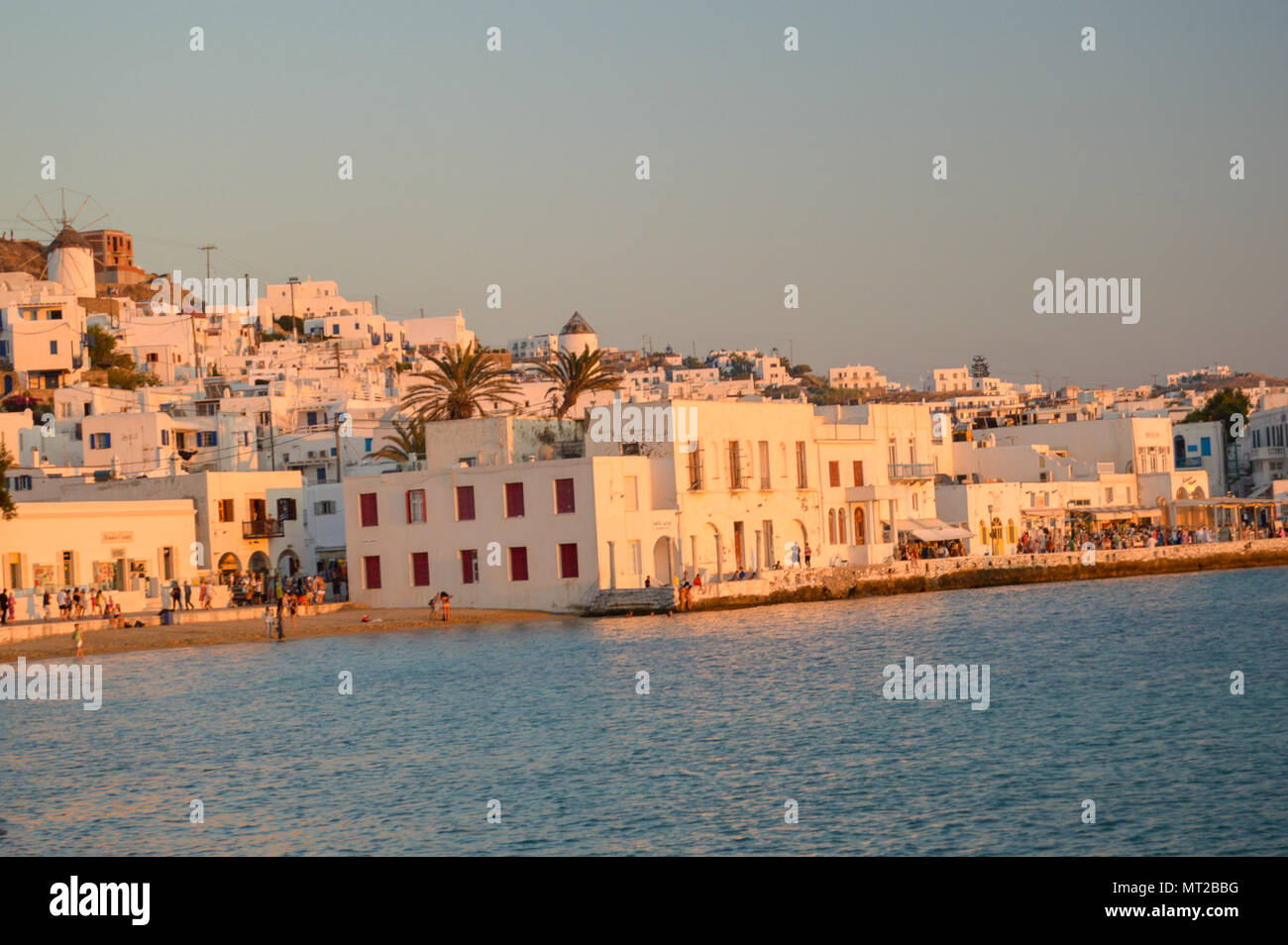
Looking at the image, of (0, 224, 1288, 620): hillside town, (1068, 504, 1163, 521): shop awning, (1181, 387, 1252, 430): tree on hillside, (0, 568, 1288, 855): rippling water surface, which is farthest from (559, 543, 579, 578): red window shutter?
(1181, 387, 1252, 430): tree on hillside

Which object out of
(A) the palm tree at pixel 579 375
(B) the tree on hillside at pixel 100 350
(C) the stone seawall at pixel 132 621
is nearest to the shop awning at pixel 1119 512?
(A) the palm tree at pixel 579 375

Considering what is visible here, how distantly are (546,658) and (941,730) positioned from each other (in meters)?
15.8

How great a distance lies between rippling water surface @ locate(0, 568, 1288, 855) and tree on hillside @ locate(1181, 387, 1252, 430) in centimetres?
6464

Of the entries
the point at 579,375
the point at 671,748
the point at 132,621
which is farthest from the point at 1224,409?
the point at 671,748

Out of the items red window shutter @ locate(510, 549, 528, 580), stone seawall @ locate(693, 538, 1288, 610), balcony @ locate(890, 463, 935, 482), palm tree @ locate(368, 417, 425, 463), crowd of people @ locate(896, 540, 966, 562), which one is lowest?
stone seawall @ locate(693, 538, 1288, 610)

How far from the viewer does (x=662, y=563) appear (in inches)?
2235

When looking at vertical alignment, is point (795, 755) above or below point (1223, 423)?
below

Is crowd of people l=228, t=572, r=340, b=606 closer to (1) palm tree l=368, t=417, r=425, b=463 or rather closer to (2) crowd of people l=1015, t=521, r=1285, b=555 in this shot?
(1) palm tree l=368, t=417, r=425, b=463

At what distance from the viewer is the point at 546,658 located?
4150 centimetres

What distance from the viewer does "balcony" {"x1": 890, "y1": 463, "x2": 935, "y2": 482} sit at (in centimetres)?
6956

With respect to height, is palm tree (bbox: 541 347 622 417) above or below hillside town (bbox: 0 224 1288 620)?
above

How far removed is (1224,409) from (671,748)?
301ft
